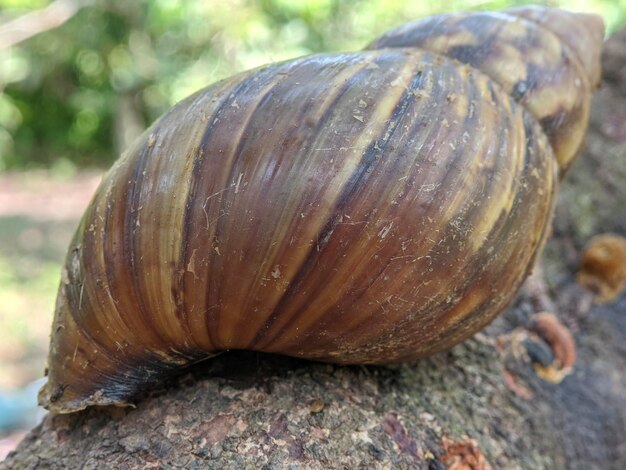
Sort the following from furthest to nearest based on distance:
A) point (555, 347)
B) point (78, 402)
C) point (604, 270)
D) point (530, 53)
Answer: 1. point (604, 270)
2. point (555, 347)
3. point (530, 53)
4. point (78, 402)

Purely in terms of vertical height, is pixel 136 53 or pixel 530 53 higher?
pixel 530 53

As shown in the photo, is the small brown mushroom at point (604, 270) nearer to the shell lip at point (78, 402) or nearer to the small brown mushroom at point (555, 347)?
the small brown mushroom at point (555, 347)

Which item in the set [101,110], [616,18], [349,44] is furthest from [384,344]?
[101,110]

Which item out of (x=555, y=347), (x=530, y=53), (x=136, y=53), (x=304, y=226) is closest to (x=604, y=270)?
(x=555, y=347)

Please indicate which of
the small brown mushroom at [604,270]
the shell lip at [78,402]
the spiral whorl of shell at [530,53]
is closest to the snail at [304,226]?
the shell lip at [78,402]

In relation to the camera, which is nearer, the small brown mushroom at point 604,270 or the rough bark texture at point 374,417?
the rough bark texture at point 374,417

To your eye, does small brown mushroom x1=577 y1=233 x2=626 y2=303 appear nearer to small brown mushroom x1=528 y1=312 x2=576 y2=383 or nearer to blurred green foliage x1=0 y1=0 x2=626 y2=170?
small brown mushroom x1=528 y1=312 x2=576 y2=383

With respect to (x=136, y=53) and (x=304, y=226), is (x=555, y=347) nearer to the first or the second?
(x=304, y=226)

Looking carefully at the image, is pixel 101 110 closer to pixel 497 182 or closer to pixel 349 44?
pixel 349 44
